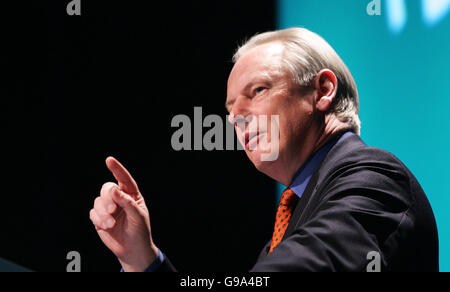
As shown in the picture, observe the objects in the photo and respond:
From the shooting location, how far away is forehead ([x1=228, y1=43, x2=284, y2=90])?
106cm

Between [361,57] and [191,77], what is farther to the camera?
[191,77]

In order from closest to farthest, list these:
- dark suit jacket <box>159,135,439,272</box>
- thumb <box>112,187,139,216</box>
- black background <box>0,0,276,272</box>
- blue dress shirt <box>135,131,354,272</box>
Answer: dark suit jacket <box>159,135,439,272</box>
thumb <box>112,187,139,216</box>
blue dress shirt <box>135,131,354,272</box>
black background <box>0,0,276,272</box>

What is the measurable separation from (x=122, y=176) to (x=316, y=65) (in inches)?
21.5

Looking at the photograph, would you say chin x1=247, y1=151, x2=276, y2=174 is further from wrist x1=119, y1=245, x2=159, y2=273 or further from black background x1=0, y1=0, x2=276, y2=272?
black background x1=0, y1=0, x2=276, y2=272

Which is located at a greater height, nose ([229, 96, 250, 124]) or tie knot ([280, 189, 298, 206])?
nose ([229, 96, 250, 124])

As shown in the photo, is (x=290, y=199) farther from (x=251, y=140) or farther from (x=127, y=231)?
(x=127, y=231)

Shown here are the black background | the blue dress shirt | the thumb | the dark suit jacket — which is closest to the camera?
the dark suit jacket

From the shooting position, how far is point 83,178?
5.93ft

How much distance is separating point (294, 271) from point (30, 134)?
1.49m

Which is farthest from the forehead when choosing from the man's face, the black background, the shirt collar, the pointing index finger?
the black background

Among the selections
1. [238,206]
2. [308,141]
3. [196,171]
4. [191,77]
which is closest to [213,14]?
[191,77]

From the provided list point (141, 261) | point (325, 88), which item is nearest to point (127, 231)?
point (141, 261)

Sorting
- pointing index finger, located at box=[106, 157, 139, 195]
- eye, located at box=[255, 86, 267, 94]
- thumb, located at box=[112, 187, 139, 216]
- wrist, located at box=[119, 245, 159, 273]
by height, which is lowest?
wrist, located at box=[119, 245, 159, 273]
